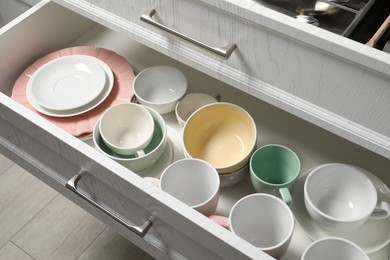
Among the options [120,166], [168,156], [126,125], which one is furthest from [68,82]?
[120,166]

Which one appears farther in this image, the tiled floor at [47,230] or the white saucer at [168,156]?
the tiled floor at [47,230]

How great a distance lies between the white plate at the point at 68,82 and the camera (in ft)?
3.13

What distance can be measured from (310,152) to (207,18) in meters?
0.32

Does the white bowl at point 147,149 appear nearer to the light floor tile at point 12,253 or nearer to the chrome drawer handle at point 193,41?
the chrome drawer handle at point 193,41

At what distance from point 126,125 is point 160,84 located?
0.13 meters

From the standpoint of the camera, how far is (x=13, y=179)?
1.35 metres

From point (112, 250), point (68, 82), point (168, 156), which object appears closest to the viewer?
point (168, 156)

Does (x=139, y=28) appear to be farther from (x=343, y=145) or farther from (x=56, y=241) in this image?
(x=56, y=241)

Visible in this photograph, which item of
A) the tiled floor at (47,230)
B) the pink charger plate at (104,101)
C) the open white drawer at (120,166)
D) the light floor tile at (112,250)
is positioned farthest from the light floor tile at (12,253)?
the pink charger plate at (104,101)

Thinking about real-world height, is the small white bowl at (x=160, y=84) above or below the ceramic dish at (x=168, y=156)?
above

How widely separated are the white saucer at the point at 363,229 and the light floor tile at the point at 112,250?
0.52m

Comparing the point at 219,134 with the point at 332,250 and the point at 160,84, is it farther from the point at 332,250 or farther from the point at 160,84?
the point at 332,250

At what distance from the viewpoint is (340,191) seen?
82cm

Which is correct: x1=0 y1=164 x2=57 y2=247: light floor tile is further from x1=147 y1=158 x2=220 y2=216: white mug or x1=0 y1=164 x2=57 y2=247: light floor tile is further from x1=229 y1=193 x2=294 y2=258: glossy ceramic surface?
x1=229 y1=193 x2=294 y2=258: glossy ceramic surface
